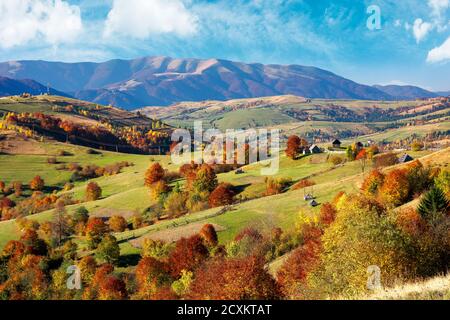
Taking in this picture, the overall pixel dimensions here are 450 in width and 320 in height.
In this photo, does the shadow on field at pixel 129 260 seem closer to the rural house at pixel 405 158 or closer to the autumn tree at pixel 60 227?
the autumn tree at pixel 60 227

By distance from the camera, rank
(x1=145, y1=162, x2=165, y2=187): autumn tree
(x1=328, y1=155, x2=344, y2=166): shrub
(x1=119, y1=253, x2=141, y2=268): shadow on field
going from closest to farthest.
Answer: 1. (x1=119, y1=253, x2=141, y2=268): shadow on field
2. (x1=328, y1=155, x2=344, y2=166): shrub
3. (x1=145, y1=162, x2=165, y2=187): autumn tree

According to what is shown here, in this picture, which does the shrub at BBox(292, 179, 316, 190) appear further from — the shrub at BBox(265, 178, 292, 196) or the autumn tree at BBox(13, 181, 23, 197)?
the autumn tree at BBox(13, 181, 23, 197)

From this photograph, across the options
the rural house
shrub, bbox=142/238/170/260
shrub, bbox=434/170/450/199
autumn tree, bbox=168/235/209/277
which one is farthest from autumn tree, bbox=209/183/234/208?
shrub, bbox=434/170/450/199

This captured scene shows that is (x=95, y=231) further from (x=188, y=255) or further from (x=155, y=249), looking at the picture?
(x=188, y=255)

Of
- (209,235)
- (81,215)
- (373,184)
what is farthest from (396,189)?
(81,215)

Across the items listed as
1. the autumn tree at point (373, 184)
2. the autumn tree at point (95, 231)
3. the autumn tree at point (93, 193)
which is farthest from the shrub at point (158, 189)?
the autumn tree at point (373, 184)
